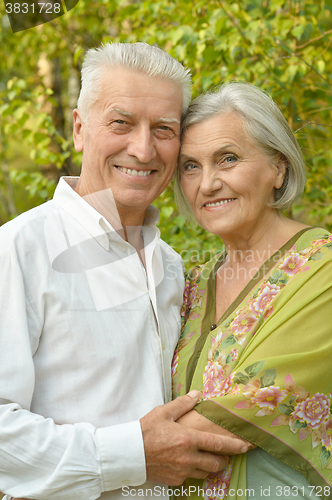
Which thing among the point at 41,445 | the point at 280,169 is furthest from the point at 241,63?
the point at 41,445

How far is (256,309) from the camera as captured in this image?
2.02 m

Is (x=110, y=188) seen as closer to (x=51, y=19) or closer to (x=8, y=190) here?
(x=51, y=19)

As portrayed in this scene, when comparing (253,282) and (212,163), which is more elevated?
(212,163)

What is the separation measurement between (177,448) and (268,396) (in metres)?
0.38

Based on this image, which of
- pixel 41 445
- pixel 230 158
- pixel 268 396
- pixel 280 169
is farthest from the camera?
pixel 280 169

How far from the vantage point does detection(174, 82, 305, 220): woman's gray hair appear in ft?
7.28

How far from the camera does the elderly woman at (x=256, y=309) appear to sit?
1785 mm

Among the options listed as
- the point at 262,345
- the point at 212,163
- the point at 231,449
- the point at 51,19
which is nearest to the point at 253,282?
the point at 262,345

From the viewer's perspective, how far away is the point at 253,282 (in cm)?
218

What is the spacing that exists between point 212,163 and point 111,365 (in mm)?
1031

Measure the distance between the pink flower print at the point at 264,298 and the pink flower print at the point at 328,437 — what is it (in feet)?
1.64

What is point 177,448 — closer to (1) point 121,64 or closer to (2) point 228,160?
(2) point 228,160

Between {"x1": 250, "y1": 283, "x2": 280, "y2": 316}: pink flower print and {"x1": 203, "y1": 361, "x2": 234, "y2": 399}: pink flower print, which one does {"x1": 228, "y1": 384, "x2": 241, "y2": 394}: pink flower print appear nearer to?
{"x1": 203, "y1": 361, "x2": 234, "y2": 399}: pink flower print

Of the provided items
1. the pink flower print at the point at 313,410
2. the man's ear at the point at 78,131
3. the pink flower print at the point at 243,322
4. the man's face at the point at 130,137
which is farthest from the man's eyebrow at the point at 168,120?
the pink flower print at the point at 313,410
